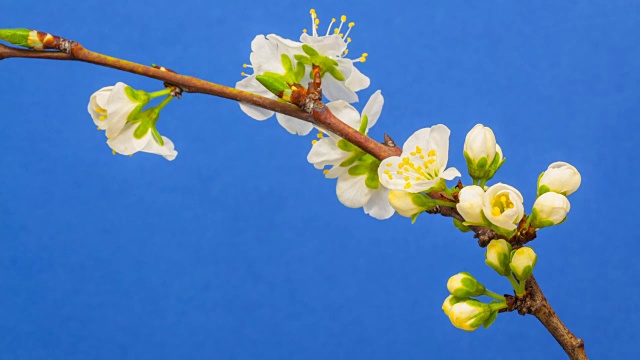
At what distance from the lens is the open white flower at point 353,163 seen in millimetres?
763

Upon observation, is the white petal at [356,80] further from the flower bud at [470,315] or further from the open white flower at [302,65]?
the flower bud at [470,315]

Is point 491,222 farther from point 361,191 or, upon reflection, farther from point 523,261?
point 361,191

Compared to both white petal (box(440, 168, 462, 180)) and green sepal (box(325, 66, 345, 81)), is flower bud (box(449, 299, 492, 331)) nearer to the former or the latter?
white petal (box(440, 168, 462, 180))

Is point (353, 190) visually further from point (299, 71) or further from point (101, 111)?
point (101, 111)

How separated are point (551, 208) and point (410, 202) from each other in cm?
12

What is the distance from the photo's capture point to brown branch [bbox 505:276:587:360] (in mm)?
653

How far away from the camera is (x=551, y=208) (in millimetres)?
637

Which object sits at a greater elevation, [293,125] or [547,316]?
[293,125]

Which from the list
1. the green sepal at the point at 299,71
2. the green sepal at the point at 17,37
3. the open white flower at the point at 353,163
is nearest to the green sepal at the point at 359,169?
the open white flower at the point at 353,163

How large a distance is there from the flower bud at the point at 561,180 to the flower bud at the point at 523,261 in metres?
0.06

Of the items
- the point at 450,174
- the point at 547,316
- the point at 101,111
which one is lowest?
the point at 547,316

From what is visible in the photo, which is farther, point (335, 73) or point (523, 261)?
point (335, 73)

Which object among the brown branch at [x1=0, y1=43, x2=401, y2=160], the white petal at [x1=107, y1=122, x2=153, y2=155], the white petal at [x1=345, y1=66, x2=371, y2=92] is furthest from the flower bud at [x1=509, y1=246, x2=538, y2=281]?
the white petal at [x1=107, y1=122, x2=153, y2=155]

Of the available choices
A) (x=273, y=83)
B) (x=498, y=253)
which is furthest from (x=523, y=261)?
(x=273, y=83)
